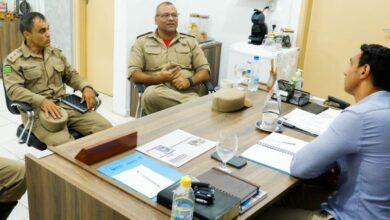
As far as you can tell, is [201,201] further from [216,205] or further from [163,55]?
[163,55]

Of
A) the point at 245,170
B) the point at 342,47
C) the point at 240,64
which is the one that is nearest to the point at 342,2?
the point at 342,47

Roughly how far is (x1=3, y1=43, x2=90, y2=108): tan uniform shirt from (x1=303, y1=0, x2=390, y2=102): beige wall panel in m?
2.34

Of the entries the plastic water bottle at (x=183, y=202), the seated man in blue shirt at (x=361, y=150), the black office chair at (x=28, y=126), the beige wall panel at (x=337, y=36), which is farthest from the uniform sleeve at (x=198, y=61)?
the plastic water bottle at (x=183, y=202)

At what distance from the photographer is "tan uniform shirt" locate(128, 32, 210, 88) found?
3445mm

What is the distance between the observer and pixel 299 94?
2.80 metres

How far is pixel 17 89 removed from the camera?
279 cm

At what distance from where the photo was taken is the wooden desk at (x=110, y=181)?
5.00 ft

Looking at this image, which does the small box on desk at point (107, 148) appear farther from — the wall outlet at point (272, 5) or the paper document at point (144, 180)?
the wall outlet at point (272, 5)

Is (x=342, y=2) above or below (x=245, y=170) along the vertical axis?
above

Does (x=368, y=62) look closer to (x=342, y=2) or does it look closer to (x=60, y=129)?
(x=60, y=129)

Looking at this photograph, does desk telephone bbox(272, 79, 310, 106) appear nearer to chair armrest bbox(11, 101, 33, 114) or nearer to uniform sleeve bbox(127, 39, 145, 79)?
uniform sleeve bbox(127, 39, 145, 79)

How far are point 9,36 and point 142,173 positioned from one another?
4.28 m

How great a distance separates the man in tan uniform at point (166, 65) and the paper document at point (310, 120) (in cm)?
104

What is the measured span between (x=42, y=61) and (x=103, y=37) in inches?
79.0
